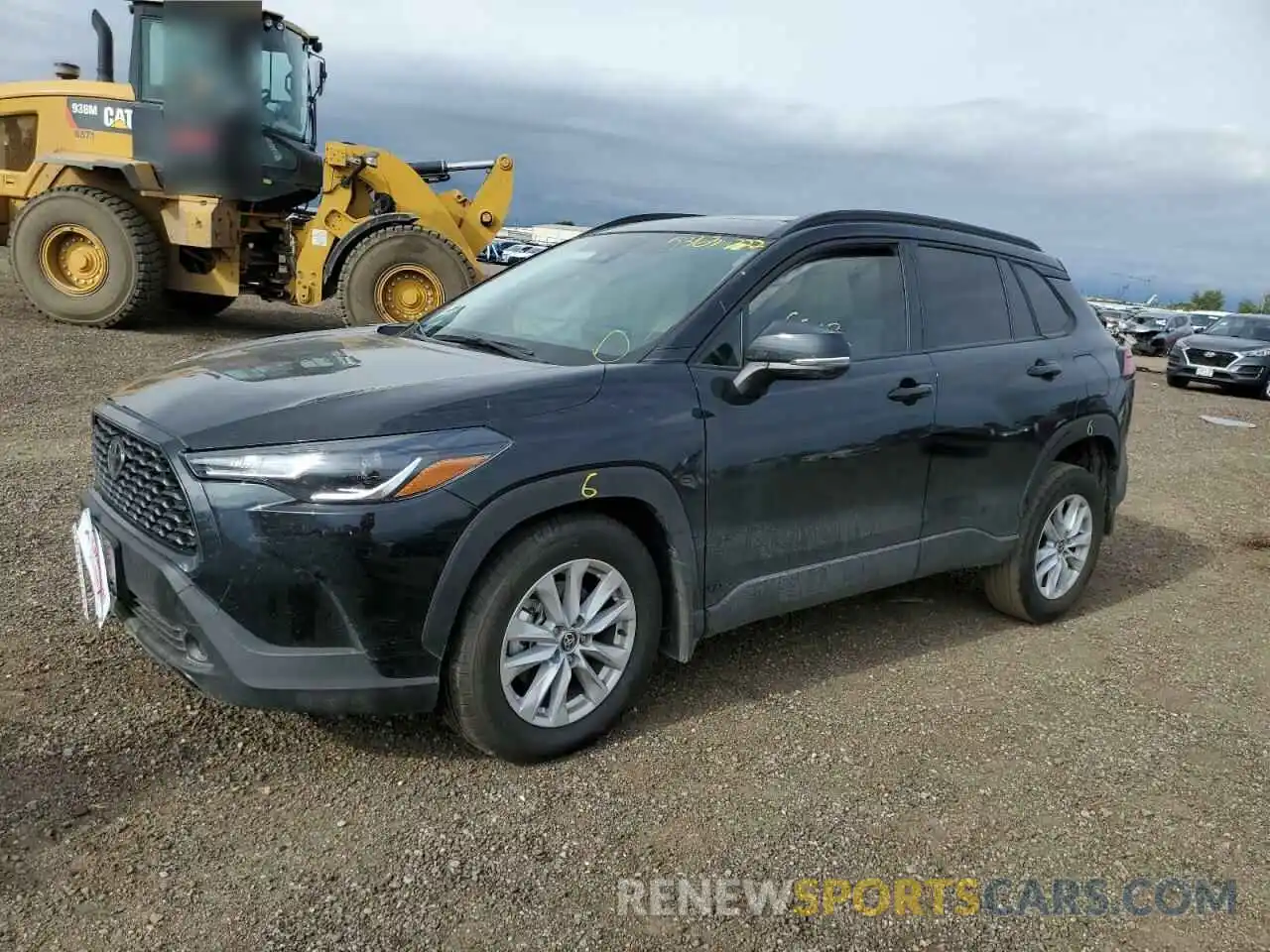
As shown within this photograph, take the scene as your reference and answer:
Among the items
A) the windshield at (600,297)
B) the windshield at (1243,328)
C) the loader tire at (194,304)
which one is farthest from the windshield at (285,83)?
the windshield at (1243,328)

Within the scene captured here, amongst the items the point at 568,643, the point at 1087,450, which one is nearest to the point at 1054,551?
the point at 1087,450

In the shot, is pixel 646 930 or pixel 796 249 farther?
pixel 796 249

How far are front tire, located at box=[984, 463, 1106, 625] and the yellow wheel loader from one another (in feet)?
25.1

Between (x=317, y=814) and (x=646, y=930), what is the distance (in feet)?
3.46

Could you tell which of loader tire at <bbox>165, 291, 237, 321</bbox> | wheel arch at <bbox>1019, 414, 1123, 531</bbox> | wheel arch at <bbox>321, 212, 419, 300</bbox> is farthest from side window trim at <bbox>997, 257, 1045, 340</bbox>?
loader tire at <bbox>165, 291, 237, 321</bbox>

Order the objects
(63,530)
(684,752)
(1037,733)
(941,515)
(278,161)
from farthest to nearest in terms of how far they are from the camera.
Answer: (278,161), (63,530), (941,515), (1037,733), (684,752)

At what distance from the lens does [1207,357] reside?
18.4 metres

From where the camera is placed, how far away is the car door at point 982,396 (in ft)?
14.1

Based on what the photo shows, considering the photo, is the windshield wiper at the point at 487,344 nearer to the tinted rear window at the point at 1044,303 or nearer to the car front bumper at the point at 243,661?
the car front bumper at the point at 243,661

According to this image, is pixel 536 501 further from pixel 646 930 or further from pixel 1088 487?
pixel 1088 487

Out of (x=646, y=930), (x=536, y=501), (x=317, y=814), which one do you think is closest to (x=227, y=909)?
(x=317, y=814)

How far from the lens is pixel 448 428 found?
9.63 feet

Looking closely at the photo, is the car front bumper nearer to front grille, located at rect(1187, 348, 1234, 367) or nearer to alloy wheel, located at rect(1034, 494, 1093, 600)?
alloy wheel, located at rect(1034, 494, 1093, 600)

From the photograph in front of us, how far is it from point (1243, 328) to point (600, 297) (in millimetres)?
20137
